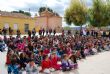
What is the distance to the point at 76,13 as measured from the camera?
5109 centimetres

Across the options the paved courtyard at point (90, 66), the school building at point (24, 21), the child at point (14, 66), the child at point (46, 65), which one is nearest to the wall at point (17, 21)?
the school building at point (24, 21)

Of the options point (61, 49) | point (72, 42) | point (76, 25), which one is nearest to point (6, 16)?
point (76, 25)

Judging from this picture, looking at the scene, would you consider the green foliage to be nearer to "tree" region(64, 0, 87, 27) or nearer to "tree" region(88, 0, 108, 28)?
"tree" region(88, 0, 108, 28)

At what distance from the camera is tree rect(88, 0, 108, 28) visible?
46.2 metres

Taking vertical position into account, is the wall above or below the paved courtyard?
above

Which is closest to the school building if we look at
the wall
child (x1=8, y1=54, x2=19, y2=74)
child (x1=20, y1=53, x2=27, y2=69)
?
the wall

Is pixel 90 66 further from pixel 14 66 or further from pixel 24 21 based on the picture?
pixel 24 21

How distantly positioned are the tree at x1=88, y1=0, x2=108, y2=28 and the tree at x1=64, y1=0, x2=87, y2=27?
2524 mm

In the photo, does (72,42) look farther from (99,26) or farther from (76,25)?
(76,25)

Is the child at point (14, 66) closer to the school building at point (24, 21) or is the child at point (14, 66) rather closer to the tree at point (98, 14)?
the school building at point (24, 21)

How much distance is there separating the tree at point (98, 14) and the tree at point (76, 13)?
252cm

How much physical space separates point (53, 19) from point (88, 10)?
35.7ft

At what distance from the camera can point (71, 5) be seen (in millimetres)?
52812

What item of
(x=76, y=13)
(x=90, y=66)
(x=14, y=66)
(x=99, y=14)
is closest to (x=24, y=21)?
(x=76, y=13)
